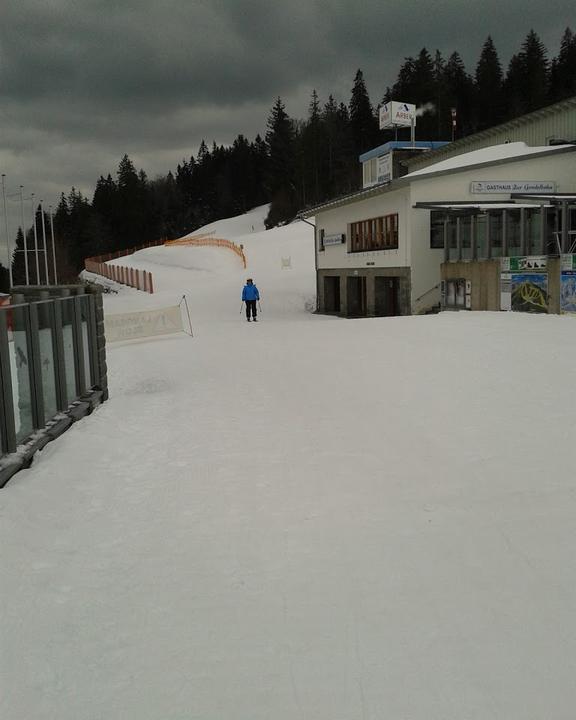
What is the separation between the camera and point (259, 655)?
3457mm

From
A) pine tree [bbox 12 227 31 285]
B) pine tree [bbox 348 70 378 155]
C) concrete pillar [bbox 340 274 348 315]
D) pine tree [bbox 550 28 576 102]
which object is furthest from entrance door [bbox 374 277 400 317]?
pine tree [bbox 12 227 31 285]

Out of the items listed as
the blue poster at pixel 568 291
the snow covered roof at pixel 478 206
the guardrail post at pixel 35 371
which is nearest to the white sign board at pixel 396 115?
the snow covered roof at pixel 478 206

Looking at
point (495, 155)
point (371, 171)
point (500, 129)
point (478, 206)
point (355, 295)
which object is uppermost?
point (371, 171)

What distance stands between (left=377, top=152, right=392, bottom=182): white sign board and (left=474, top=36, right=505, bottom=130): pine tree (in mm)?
50812

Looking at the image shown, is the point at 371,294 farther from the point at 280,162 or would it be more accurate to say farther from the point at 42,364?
the point at 280,162

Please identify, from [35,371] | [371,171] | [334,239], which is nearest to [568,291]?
[35,371]

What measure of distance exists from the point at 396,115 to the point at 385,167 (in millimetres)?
8677

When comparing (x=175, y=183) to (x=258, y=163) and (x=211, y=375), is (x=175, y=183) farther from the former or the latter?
(x=211, y=375)

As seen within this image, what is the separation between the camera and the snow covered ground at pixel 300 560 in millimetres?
3205

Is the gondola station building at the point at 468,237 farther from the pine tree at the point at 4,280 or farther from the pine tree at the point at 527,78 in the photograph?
the pine tree at the point at 4,280

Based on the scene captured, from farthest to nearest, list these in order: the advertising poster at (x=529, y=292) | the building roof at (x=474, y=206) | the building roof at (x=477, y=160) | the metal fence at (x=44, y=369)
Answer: the building roof at (x=477, y=160) → the building roof at (x=474, y=206) → the advertising poster at (x=529, y=292) → the metal fence at (x=44, y=369)

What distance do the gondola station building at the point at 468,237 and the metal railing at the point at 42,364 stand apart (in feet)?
46.8

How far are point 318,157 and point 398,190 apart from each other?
264ft

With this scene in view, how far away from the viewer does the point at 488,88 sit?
94.1 m
